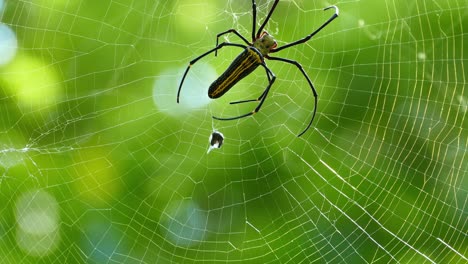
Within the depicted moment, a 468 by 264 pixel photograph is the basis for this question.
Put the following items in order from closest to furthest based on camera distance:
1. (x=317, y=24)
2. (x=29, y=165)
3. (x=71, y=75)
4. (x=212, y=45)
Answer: (x=212, y=45) → (x=317, y=24) → (x=29, y=165) → (x=71, y=75)

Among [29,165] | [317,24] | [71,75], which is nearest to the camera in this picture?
[317,24]

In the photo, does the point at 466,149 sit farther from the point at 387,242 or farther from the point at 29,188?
the point at 29,188

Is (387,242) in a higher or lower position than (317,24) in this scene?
→ lower

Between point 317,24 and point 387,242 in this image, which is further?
point 387,242

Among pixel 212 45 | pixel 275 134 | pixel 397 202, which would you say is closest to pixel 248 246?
pixel 275 134

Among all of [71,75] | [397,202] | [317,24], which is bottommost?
[397,202]

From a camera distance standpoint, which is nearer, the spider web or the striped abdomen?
the striped abdomen

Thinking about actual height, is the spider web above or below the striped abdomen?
below
